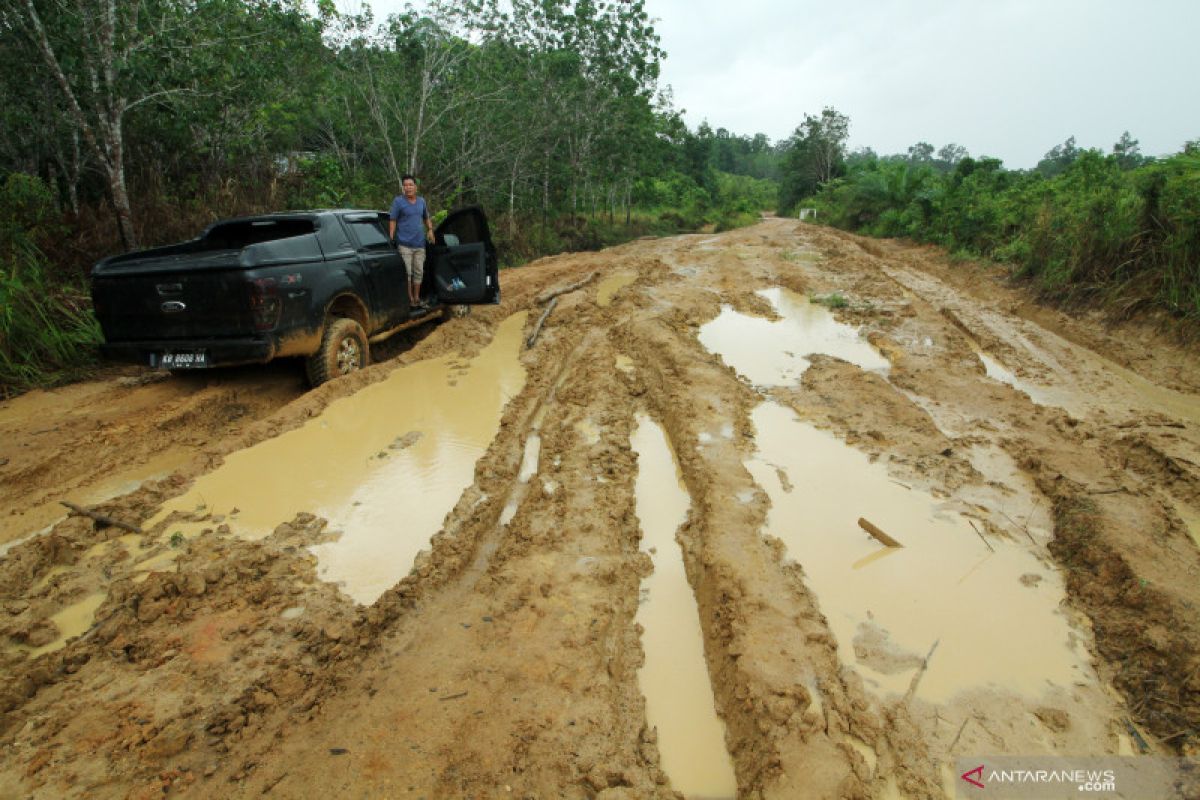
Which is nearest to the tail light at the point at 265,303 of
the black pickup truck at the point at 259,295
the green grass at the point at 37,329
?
the black pickup truck at the point at 259,295

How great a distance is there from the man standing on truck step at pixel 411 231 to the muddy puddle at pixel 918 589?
15.2 ft

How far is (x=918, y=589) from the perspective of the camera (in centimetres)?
327

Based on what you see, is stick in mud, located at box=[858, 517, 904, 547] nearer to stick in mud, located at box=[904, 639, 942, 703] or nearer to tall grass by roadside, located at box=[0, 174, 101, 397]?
stick in mud, located at box=[904, 639, 942, 703]

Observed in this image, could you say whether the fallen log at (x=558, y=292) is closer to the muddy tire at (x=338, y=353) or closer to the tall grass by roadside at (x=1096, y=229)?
the muddy tire at (x=338, y=353)

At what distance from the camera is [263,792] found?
2.00 metres

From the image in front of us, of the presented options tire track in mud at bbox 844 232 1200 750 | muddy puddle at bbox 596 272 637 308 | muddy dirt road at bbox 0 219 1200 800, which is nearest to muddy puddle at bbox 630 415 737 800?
muddy dirt road at bbox 0 219 1200 800

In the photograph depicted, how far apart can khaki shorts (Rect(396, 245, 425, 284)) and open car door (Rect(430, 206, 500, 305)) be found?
22 cm

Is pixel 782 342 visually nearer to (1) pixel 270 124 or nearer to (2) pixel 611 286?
(2) pixel 611 286

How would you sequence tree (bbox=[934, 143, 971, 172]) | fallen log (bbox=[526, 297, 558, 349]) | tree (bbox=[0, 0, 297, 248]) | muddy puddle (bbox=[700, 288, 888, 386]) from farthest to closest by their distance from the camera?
tree (bbox=[934, 143, 971, 172])
fallen log (bbox=[526, 297, 558, 349])
muddy puddle (bbox=[700, 288, 888, 386])
tree (bbox=[0, 0, 297, 248])

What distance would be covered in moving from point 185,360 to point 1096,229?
1220 cm

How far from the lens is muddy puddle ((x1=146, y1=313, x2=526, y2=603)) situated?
3.51 meters

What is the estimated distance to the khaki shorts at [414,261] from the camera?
6.92 meters

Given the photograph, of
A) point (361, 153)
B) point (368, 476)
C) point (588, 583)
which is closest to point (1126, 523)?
point (588, 583)

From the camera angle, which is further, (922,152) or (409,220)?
(922,152)
